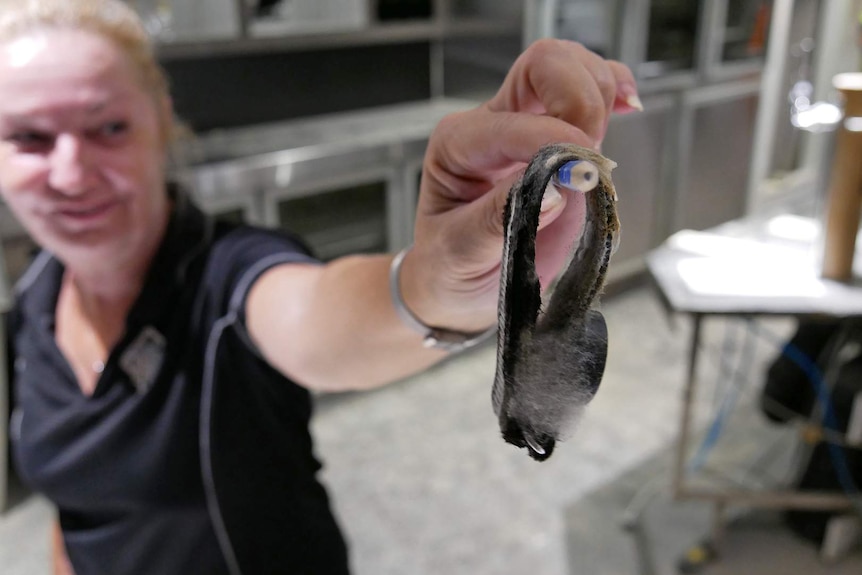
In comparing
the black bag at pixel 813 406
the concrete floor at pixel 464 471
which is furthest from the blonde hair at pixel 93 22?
the black bag at pixel 813 406

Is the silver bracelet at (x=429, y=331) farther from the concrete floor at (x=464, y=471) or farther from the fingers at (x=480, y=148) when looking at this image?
the concrete floor at (x=464, y=471)

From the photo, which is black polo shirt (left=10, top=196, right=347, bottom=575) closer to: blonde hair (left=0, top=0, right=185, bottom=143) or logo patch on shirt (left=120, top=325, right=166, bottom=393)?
logo patch on shirt (left=120, top=325, right=166, bottom=393)

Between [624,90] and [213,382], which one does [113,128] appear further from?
[624,90]

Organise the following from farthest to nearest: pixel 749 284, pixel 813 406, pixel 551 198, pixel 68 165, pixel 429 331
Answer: pixel 813 406
pixel 749 284
pixel 68 165
pixel 429 331
pixel 551 198

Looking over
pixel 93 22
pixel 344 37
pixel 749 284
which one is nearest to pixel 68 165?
pixel 93 22

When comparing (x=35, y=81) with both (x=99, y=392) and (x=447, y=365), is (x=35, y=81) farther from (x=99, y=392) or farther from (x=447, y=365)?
(x=447, y=365)

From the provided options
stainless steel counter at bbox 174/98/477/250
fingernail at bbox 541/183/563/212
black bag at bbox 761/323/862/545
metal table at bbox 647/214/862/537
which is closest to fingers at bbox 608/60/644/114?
fingernail at bbox 541/183/563/212
